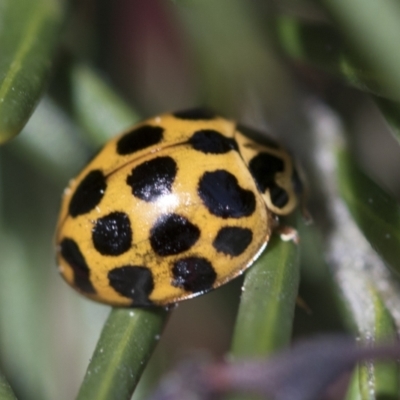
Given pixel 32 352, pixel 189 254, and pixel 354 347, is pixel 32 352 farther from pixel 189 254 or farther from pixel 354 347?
pixel 354 347

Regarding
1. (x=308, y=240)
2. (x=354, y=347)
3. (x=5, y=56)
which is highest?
(x=5, y=56)

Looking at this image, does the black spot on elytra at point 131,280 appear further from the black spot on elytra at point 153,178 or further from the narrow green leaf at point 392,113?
the narrow green leaf at point 392,113

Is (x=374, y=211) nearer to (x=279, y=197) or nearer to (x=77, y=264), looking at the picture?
(x=279, y=197)

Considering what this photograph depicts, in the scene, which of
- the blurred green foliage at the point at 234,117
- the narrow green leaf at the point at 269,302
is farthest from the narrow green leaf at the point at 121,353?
the narrow green leaf at the point at 269,302

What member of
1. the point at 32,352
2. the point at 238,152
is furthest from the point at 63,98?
the point at 32,352

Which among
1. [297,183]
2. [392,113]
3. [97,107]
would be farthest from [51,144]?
[392,113]

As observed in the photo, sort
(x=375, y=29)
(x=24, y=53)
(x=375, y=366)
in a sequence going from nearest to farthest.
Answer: (x=375, y=29) → (x=375, y=366) → (x=24, y=53)
